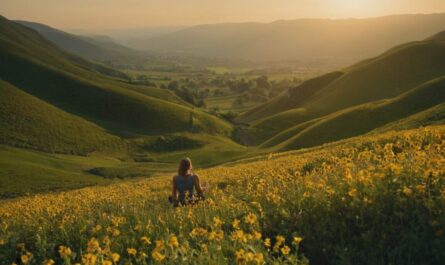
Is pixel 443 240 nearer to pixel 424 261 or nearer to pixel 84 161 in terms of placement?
pixel 424 261

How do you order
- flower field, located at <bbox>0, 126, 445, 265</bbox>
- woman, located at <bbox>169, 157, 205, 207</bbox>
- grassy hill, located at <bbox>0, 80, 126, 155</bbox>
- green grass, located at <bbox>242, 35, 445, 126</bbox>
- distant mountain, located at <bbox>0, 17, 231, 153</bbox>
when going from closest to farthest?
flower field, located at <bbox>0, 126, 445, 265</bbox> < woman, located at <bbox>169, 157, 205, 207</bbox> < grassy hill, located at <bbox>0, 80, 126, 155</bbox> < distant mountain, located at <bbox>0, 17, 231, 153</bbox> < green grass, located at <bbox>242, 35, 445, 126</bbox>

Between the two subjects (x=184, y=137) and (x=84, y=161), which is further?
(x=184, y=137)

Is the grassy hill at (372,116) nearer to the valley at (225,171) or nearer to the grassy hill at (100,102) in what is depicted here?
the valley at (225,171)

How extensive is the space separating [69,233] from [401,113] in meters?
60.9

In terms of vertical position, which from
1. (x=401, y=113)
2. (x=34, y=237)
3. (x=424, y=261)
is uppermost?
(x=401, y=113)

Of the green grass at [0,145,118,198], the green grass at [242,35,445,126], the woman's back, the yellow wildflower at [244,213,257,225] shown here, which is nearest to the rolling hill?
the green grass at [242,35,445,126]

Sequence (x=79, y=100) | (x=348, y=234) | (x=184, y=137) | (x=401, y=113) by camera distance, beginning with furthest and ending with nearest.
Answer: (x=79, y=100) < (x=184, y=137) < (x=401, y=113) < (x=348, y=234)

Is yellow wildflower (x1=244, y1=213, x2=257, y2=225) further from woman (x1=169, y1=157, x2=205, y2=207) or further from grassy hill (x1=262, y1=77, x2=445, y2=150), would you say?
grassy hill (x1=262, y1=77, x2=445, y2=150)

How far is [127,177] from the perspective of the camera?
6638cm

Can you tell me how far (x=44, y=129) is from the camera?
93.1 meters

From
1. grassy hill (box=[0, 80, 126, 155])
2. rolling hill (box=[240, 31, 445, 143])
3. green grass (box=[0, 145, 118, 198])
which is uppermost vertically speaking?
rolling hill (box=[240, 31, 445, 143])

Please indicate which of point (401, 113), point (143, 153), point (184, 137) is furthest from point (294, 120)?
point (401, 113)

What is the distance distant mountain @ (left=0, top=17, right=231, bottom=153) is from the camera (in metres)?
93.4

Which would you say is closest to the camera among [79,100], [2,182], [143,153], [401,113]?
[2,182]
